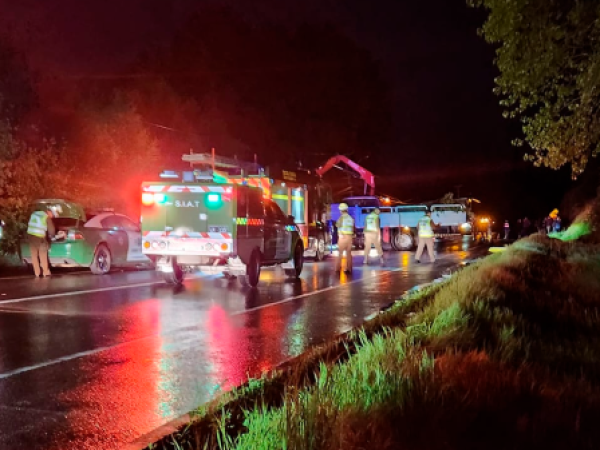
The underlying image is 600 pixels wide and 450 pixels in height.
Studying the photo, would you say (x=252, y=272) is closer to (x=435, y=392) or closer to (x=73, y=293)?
(x=73, y=293)

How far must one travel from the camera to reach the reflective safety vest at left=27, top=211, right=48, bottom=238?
13766 millimetres

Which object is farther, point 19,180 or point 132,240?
Result: point 19,180

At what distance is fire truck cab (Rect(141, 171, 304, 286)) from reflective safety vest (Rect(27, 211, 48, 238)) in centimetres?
299

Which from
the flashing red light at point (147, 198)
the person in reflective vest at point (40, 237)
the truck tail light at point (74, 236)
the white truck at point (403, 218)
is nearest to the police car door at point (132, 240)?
the truck tail light at point (74, 236)

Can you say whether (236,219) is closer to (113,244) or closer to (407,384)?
(113,244)

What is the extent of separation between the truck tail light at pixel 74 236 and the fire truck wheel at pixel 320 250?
26.5 ft

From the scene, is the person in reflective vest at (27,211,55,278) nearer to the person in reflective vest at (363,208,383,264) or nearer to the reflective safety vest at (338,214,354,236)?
the reflective safety vest at (338,214,354,236)

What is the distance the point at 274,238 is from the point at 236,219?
5.95 ft

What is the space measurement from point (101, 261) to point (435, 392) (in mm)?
12328

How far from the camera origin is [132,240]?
15914mm

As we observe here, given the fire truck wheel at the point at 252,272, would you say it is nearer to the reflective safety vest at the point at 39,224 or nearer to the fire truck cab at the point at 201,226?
the fire truck cab at the point at 201,226

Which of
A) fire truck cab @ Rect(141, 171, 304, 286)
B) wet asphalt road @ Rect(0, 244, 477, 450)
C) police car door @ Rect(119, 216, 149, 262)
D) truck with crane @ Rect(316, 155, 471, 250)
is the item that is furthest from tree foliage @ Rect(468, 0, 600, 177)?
truck with crane @ Rect(316, 155, 471, 250)

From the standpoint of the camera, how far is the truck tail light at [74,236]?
14.4 meters

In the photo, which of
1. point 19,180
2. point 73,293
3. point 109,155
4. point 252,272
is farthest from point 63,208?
point 252,272
